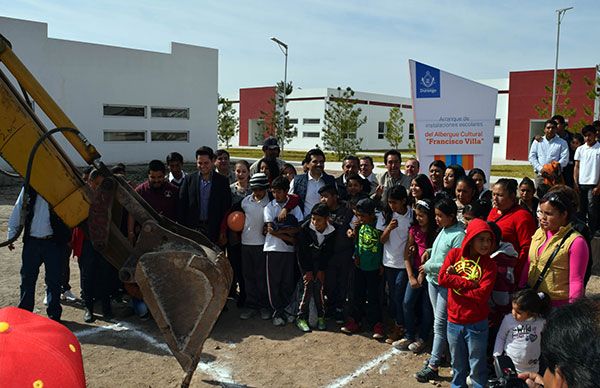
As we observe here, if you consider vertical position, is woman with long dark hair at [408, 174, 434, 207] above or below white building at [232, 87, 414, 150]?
below

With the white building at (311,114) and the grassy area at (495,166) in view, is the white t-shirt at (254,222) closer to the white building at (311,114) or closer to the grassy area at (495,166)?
the grassy area at (495,166)

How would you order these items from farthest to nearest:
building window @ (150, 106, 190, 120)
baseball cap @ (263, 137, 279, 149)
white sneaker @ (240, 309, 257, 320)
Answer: building window @ (150, 106, 190, 120), baseball cap @ (263, 137, 279, 149), white sneaker @ (240, 309, 257, 320)

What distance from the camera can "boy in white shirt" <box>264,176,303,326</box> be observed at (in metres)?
6.14

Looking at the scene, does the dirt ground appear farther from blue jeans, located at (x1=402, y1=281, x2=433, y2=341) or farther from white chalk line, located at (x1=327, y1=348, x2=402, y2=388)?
blue jeans, located at (x1=402, y1=281, x2=433, y2=341)

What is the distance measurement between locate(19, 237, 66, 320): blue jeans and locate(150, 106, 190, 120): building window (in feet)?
→ 63.4

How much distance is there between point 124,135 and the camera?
2333 cm

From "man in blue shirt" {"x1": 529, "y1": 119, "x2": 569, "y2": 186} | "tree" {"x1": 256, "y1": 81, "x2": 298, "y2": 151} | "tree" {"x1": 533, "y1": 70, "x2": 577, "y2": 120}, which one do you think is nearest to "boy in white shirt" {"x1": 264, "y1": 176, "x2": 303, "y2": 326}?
"man in blue shirt" {"x1": 529, "y1": 119, "x2": 569, "y2": 186}

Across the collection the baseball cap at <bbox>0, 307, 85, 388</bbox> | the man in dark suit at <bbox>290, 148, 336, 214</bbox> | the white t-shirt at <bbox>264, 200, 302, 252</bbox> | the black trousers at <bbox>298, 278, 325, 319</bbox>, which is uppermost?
the man in dark suit at <bbox>290, 148, 336, 214</bbox>

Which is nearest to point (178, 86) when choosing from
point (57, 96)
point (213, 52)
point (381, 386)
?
point (213, 52)

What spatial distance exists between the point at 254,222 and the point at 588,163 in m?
5.85

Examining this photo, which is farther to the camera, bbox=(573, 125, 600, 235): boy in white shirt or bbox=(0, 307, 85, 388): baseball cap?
bbox=(573, 125, 600, 235): boy in white shirt

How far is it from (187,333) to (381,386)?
92.4 inches

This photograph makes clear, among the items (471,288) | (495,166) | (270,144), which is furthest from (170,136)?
(471,288)

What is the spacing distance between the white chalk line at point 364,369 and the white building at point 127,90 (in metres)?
17.1
